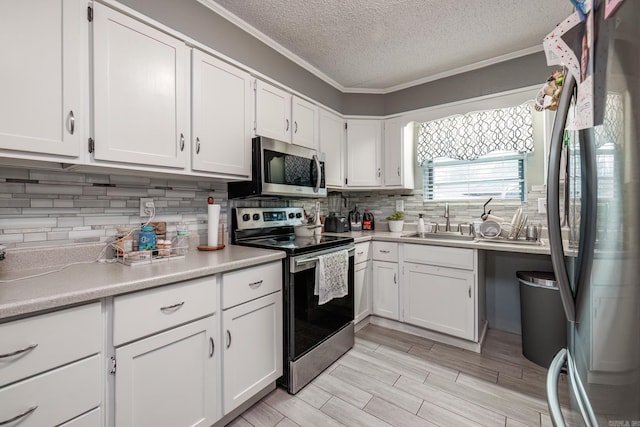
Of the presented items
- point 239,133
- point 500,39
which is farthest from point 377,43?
point 239,133

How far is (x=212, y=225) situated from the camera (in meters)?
1.83

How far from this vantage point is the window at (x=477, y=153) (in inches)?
98.3

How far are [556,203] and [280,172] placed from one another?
1.64m

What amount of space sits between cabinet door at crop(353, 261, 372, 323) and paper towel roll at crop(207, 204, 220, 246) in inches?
50.1

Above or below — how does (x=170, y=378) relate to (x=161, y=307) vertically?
below

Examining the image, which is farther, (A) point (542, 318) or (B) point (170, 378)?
(A) point (542, 318)

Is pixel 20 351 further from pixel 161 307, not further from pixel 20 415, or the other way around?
pixel 161 307

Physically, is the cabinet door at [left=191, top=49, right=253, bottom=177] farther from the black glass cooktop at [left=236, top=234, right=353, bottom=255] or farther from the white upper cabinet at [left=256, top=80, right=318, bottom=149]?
the black glass cooktop at [left=236, top=234, right=353, bottom=255]

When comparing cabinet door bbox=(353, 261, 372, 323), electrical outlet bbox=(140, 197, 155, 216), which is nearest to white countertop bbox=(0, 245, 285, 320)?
electrical outlet bbox=(140, 197, 155, 216)

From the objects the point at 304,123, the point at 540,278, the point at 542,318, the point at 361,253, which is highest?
the point at 304,123

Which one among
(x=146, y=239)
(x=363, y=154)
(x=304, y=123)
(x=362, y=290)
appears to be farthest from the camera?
(x=363, y=154)

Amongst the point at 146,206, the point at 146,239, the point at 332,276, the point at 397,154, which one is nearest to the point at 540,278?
the point at 332,276

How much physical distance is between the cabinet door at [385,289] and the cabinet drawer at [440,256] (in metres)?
0.21

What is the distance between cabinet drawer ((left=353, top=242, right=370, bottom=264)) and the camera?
2.53 metres
